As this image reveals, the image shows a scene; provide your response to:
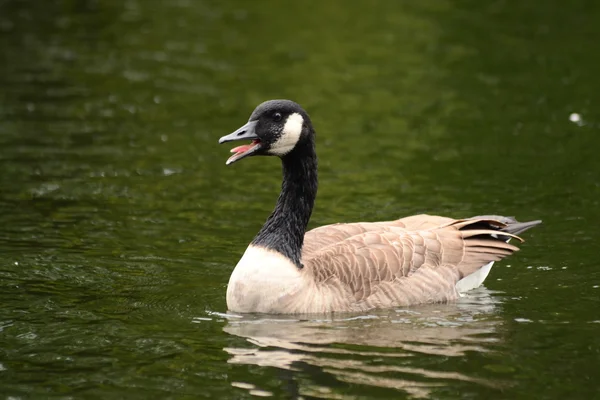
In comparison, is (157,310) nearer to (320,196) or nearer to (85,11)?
(320,196)

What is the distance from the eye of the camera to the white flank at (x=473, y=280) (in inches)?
554

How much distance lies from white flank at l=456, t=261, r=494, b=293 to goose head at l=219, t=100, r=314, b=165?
2927 mm

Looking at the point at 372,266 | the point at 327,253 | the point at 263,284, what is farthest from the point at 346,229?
the point at 263,284

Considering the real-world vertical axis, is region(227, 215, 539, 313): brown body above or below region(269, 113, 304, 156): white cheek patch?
below

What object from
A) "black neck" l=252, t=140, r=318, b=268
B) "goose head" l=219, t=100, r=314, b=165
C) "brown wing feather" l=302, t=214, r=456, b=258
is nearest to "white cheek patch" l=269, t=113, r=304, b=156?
"goose head" l=219, t=100, r=314, b=165

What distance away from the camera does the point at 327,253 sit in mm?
13367

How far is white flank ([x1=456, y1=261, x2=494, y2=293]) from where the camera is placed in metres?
14.1

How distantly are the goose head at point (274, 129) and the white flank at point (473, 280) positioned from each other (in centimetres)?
293

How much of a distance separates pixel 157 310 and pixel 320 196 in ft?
20.1

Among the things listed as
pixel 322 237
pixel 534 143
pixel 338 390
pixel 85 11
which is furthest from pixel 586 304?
pixel 85 11

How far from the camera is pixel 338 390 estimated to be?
10.5 meters

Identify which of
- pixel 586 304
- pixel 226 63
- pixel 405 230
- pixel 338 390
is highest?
pixel 226 63

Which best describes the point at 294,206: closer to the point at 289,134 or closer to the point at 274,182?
the point at 289,134

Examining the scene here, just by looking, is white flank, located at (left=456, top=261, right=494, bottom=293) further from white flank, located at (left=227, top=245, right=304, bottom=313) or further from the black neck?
white flank, located at (left=227, top=245, right=304, bottom=313)
